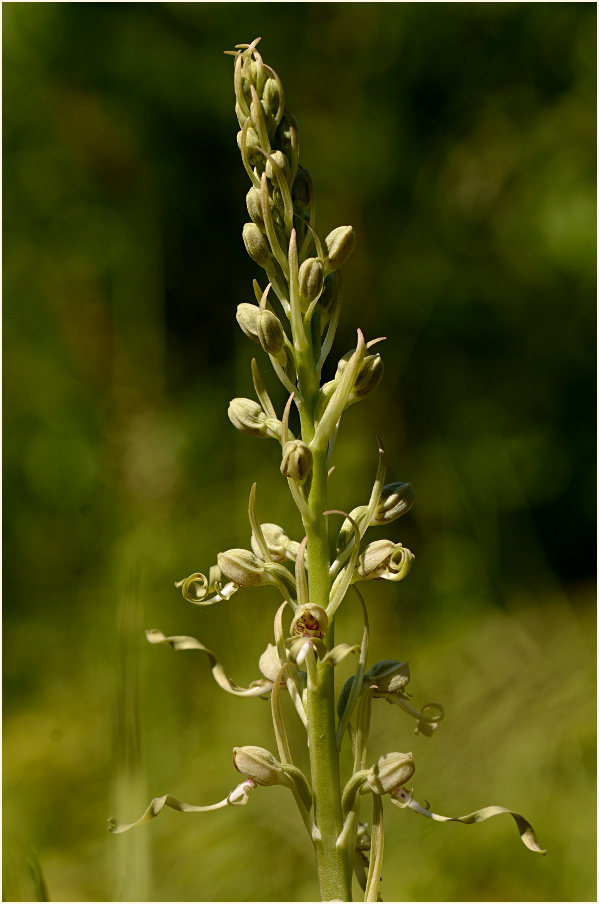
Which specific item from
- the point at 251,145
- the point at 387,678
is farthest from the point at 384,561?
the point at 251,145

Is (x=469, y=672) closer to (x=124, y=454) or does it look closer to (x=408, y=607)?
(x=408, y=607)

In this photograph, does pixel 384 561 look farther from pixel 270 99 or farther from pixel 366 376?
pixel 270 99

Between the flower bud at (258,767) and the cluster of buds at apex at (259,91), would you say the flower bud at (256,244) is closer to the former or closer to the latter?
the cluster of buds at apex at (259,91)

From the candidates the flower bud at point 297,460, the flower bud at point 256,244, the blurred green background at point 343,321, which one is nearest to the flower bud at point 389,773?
the flower bud at point 297,460

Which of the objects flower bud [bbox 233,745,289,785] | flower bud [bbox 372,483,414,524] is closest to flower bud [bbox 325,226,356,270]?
flower bud [bbox 372,483,414,524]

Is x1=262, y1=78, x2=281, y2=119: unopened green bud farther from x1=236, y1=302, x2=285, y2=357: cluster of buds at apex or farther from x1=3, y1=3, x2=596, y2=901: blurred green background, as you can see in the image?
x1=3, y1=3, x2=596, y2=901: blurred green background
